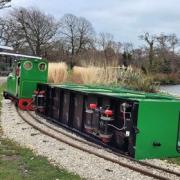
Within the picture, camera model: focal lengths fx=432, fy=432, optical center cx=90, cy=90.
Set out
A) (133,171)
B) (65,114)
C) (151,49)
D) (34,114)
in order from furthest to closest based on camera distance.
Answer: (151,49), (34,114), (65,114), (133,171)

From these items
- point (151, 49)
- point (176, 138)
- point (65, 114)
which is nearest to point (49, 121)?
point (65, 114)

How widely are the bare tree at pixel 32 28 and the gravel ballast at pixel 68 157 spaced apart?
56.1 m

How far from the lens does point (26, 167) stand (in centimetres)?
726

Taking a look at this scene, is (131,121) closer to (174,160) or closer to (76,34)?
(174,160)

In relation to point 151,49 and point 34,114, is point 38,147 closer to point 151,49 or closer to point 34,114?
point 34,114

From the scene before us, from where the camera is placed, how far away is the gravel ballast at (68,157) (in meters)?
7.11

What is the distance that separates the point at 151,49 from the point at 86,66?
41.2 m

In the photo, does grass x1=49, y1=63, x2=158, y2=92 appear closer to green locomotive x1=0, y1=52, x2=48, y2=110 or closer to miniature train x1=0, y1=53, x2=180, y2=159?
green locomotive x1=0, y1=52, x2=48, y2=110

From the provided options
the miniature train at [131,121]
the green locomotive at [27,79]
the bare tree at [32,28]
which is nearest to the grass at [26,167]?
the miniature train at [131,121]

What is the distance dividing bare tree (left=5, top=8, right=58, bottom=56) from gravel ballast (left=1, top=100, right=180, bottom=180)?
56146mm

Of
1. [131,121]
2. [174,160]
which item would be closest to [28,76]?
[131,121]

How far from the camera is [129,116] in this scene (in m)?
8.40

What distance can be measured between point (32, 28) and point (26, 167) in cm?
6249

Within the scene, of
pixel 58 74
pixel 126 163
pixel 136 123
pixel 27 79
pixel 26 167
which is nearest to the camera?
pixel 26 167
